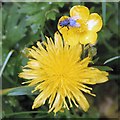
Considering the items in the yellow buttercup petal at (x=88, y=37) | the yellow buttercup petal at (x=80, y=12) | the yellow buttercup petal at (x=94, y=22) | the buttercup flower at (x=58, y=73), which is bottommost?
the buttercup flower at (x=58, y=73)

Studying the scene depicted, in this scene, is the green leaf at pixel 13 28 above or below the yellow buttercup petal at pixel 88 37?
above

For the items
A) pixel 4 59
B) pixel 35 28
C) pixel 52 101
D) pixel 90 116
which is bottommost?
pixel 90 116

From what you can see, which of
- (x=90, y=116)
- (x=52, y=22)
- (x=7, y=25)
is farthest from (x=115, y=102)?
(x=7, y=25)

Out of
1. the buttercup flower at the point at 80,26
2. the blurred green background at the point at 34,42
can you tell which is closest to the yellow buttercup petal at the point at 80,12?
the buttercup flower at the point at 80,26

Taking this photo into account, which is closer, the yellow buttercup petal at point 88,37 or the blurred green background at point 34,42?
the yellow buttercup petal at point 88,37

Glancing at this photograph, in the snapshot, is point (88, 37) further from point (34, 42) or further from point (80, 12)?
point (34, 42)

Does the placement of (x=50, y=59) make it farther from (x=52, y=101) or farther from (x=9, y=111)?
(x=9, y=111)

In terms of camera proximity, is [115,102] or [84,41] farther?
[115,102]

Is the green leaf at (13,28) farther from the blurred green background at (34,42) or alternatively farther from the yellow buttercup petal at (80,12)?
the yellow buttercup petal at (80,12)
